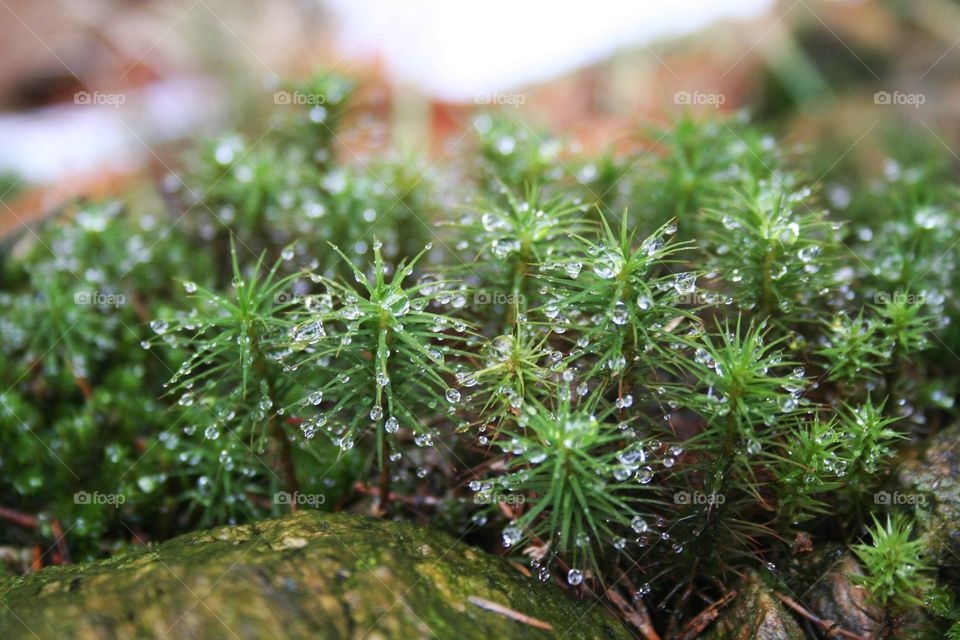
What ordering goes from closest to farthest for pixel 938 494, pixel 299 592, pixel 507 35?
pixel 299 592, pixel 938 494, pixel 507 35

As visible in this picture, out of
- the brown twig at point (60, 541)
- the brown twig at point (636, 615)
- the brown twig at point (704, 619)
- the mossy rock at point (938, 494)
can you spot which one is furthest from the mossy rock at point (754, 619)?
the brown twig at point (60, 541)

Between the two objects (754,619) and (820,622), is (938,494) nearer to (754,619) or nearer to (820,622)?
(820,622)

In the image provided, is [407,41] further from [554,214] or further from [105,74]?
[554,214]

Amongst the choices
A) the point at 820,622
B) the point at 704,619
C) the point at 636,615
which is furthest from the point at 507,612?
the point at 820,622

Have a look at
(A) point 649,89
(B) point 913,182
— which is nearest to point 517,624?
(B) point 913,182

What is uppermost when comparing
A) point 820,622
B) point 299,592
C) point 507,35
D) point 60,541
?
point 507,35

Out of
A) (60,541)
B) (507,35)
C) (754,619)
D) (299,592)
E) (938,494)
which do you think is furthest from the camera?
(507,35)

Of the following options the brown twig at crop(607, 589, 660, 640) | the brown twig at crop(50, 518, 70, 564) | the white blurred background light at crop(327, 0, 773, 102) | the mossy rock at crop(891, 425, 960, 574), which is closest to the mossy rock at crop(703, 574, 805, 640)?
the brown twig at crop(607, 589, 660, 640)

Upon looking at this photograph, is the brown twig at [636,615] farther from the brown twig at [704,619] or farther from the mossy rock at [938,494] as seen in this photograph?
the mossy rock at [938,494]
